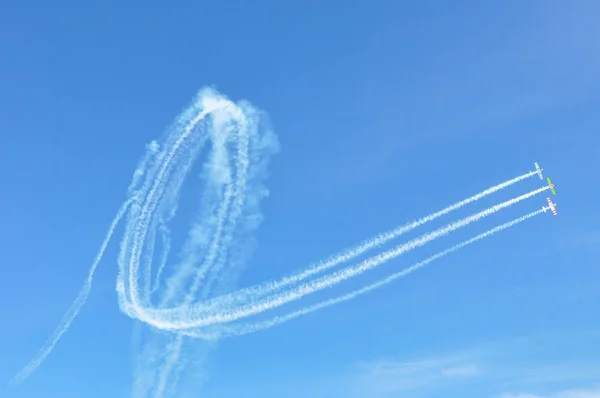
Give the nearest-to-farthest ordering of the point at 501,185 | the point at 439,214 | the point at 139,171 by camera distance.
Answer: the point at 139,171 < the point at 439,214 < the point at 501,185

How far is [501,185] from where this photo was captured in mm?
79250

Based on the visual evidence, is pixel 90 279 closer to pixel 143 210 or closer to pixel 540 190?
pixel 143 210

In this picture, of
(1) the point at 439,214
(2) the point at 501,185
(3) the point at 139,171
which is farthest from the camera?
(2) the point at 501,185

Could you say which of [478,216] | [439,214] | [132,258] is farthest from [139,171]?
[478,216]

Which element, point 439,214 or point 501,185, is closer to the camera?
point 439,214

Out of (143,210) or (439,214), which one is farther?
(439,214)

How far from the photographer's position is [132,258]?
68.4 metres

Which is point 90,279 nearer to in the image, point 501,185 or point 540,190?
point 501,185

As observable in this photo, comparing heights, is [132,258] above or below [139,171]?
below

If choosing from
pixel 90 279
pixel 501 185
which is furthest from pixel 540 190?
pixel 90 279

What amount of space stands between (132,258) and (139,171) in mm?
10604

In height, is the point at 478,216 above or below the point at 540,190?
below

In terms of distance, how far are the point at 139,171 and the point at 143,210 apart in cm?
476

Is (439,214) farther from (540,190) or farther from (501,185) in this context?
(540,190)
